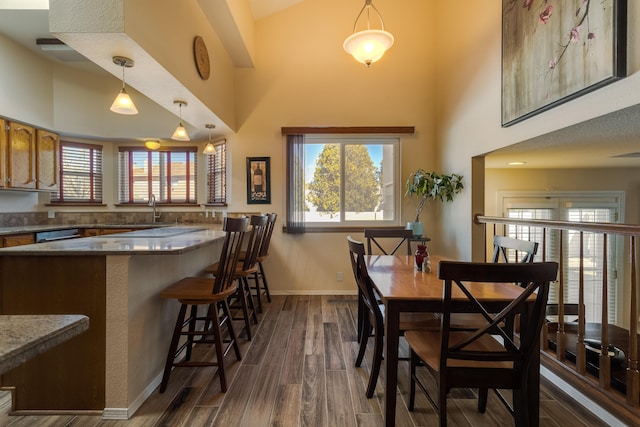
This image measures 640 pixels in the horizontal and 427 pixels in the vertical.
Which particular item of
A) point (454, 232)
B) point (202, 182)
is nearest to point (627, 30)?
point (454, 232)

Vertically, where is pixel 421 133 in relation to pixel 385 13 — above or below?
below

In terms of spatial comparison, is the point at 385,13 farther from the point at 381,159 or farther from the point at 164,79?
the point at 164,79

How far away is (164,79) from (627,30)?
295 centimetres

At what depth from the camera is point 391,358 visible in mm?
1474

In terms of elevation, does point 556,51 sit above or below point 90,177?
above

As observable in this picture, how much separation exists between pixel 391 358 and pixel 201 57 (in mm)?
3051

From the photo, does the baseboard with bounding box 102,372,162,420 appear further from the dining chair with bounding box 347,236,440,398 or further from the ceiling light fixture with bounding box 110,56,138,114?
the ceiling light fixture with bounding box 110,56,138,114

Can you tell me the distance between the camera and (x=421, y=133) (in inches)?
157

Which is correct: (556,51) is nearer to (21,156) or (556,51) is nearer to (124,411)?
(124,411)

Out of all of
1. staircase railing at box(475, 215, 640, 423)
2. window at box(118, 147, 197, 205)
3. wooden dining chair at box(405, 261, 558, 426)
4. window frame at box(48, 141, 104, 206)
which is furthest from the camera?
window at box(118, 147, 197, 205)

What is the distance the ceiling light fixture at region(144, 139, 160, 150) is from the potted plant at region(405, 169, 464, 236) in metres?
3.76

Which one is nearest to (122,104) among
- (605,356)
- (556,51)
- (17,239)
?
(17,239)

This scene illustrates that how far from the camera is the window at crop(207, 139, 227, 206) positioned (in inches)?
164

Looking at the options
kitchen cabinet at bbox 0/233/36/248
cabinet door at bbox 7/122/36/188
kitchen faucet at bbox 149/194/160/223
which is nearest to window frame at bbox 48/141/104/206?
cabinet door at bbox 7/122/36/188
